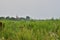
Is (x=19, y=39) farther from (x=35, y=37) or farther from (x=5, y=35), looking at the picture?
(x=5, y=35)

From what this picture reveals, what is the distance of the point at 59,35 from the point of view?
5.12 meters

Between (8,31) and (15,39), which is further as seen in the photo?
(8,31)

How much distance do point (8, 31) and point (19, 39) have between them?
123cm

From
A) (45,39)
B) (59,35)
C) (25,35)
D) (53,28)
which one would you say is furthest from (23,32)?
(53,28)

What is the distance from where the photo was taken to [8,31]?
5.80 metres

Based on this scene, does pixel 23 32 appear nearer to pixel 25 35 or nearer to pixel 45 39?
pixel 25 35

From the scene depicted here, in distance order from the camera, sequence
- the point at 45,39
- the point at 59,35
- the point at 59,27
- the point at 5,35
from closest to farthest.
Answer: the point at 45,39
the point at 59,35
the point at 5,35
the point at 59,27

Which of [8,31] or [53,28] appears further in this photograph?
[53,28]

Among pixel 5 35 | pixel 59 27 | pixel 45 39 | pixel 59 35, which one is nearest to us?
pixel 45 39

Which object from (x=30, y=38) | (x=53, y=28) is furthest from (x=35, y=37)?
(x=53, y=28)

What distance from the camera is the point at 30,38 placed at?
15.0 ft

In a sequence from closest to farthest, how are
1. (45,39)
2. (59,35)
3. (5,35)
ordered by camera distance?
(45,39) < (59,35) < (5,35)

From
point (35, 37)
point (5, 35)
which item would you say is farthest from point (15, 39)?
point (5, 35)

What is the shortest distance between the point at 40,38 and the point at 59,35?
57 centimetres
